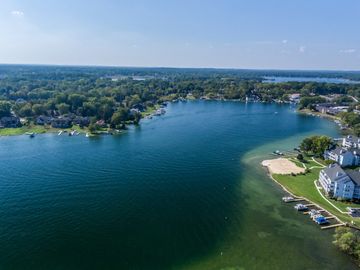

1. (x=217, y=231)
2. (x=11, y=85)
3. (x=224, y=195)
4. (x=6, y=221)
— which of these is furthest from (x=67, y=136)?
(x=11, y=85)

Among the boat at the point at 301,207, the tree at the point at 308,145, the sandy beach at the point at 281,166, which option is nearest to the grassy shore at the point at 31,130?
the sandy beach at the point at 281,166

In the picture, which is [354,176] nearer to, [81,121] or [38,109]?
[81,121]

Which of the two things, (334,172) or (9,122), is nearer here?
(334,172)

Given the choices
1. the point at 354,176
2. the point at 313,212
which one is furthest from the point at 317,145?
the point at 313,212

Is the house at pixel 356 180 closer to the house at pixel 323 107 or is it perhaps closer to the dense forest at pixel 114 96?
the dense forest at pixel 114 96

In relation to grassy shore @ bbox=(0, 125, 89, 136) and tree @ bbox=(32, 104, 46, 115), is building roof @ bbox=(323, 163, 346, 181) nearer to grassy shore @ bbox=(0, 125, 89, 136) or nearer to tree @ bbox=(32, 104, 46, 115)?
grassy shore @ bbox=(0, 125, 89, 136)

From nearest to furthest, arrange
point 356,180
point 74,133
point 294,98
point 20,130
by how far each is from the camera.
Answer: point 356,180, point 74,133, point 20,130, point 294,98

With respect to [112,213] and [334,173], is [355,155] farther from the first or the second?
[112,213]
